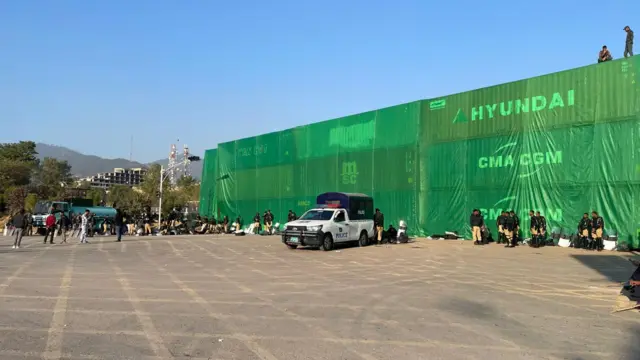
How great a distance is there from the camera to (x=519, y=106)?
83.6ft

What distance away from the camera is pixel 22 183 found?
7706cm

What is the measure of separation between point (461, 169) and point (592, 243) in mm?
8393

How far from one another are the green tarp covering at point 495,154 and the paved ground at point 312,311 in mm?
6529

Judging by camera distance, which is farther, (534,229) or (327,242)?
(534,229)

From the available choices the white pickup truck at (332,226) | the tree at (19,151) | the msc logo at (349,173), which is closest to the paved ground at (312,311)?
the white pickup truck at (332,226)

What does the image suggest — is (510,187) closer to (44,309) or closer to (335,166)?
(335,166)

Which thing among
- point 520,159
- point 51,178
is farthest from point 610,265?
point 51,178

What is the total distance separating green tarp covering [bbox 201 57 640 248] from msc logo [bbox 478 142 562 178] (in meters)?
0.05

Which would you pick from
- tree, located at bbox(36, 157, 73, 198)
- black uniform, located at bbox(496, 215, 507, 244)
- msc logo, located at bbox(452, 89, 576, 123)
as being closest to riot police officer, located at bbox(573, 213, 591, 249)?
black uniform, located at bbox(496, 215, 507, 244)

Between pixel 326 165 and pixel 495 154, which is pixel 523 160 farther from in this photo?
pixel 326 165

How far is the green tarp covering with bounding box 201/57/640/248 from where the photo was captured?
21.4m

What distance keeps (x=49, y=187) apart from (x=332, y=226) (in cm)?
7498

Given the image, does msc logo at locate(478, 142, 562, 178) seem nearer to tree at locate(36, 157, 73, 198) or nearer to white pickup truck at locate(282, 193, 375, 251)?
white pickup truck at locate(282, 193, 375, 251)

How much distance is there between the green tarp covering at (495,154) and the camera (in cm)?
2138
